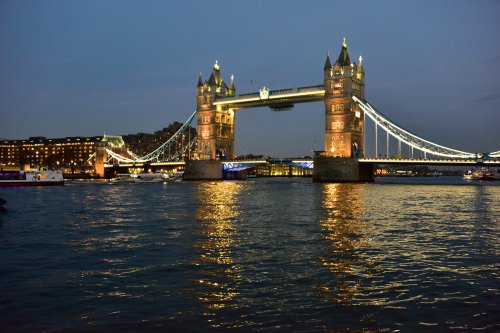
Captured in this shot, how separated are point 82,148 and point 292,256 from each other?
19205 cm

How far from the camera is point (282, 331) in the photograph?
8039 millimetres

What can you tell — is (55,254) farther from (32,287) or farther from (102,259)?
(32,287)

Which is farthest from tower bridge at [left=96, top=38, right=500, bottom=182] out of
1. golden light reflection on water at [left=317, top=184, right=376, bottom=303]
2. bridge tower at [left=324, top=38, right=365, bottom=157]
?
golden light reflection on water at [left=317, top=184, right=376, bottom=303]

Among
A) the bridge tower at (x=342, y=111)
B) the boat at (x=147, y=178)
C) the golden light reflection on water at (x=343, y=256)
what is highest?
the bridge tower at (x=342, y=111)

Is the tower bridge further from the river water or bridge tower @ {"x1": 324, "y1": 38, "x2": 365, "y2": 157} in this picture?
the river water

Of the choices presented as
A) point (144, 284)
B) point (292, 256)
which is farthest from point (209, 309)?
point (292, 256)

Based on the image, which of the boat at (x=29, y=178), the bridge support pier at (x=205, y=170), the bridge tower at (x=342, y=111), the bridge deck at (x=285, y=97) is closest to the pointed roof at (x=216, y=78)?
the bridge deck at (x=285, y=97)

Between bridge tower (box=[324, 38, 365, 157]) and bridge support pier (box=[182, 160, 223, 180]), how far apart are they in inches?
1050

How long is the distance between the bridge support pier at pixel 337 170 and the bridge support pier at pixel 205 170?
25.6 m

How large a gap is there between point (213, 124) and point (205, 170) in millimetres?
10590

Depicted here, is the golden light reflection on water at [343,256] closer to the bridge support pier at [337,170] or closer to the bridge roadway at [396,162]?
the bridge roadway at [396,162]

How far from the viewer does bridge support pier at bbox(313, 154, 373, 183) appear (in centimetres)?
8425

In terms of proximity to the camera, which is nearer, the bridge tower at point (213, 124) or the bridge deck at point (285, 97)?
the bridge deck at point (285, 97)

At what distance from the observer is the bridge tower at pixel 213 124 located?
107188 mm
